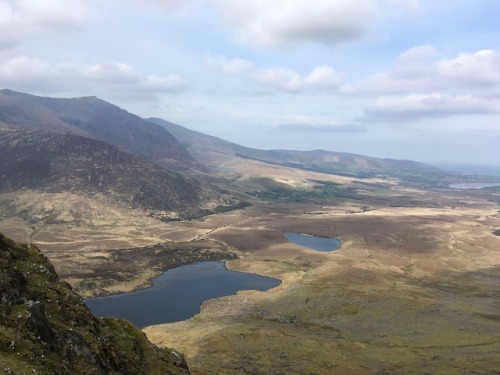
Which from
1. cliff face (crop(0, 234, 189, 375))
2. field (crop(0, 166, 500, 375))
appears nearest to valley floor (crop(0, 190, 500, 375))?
field (crop(0, 166, 500, 375))

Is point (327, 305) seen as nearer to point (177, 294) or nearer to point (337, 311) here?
point (337, 311)

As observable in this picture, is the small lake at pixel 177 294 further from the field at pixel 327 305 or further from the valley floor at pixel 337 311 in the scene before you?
the valley floor at pixel 337 311

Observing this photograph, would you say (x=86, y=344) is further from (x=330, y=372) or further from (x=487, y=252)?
(x=487, y=252)

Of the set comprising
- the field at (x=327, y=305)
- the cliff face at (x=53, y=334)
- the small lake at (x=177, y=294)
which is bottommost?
the small lake at (x=177, y=294)

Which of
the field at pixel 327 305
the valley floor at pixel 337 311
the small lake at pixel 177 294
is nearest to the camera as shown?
→ the valley floor at pixel 337 311

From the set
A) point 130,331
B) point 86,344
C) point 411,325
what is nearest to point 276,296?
point 411,325

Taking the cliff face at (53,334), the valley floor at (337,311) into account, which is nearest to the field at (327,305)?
the valley floor at (337,311)

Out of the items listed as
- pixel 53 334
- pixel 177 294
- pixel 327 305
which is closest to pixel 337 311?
pixel 327 305
